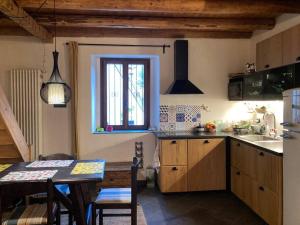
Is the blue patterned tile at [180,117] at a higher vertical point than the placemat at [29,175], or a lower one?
higher

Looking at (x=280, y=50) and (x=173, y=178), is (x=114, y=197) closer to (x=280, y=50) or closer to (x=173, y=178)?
(x=173, y=178)

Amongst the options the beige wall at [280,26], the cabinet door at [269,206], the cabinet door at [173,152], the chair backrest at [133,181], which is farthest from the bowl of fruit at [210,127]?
the chair backrest at [133,181]

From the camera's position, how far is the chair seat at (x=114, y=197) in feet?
8.62

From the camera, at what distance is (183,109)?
4.57 metres

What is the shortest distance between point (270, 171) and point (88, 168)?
185 centimetres

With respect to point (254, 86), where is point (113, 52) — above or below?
above

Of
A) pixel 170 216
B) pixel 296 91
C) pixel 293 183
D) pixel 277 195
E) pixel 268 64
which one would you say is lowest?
pixel 170 216

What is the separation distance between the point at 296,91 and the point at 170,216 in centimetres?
195

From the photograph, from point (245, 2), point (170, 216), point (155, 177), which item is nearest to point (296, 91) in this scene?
point (245, 2)

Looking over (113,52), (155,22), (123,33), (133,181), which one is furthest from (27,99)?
(133,181)

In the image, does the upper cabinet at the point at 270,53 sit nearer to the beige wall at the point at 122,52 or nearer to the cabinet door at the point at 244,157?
the beige wall at the point at 122,52

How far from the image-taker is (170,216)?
133 inches

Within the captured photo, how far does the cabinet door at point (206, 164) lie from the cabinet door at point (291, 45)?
1441mm

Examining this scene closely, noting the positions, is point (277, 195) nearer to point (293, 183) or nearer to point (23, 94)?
point (293, 183)
